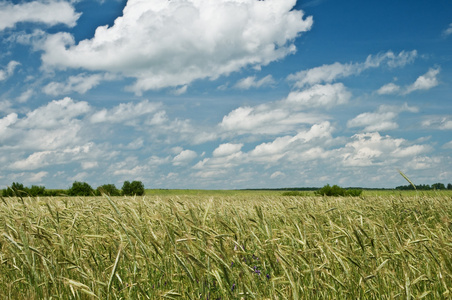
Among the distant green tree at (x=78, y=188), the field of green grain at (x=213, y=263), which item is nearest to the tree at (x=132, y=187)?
the distant green tree at (x=78, y=188)

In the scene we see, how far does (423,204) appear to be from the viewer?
8086mm

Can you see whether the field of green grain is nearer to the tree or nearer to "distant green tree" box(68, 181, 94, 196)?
"distant green tree" box(68, 181, 94, 196)

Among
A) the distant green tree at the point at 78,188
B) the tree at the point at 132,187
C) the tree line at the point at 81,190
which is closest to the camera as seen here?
the tree line at the point at 81,190

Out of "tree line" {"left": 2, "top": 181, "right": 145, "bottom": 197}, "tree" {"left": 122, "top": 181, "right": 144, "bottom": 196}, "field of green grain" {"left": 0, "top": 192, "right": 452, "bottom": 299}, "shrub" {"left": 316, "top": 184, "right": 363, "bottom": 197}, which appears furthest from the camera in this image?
"tree" {"left": 122, "top": 181, "right": 144, "bottom": 196}

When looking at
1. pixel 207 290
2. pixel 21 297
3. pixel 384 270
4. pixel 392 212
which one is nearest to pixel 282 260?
pixel 207 290

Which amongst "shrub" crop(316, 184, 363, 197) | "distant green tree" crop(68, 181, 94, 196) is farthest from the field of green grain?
"distant green tree" crop(68, 181, 94, 196)

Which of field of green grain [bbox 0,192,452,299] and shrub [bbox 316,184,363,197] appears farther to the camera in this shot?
shrub [bbox 316,184,363,197]

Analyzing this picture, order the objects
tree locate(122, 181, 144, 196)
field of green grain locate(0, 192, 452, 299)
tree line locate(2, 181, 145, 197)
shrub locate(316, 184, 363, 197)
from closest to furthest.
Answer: field of green grain locate(0, 192, 452, 299), shrub locate(316, 184, 363, 197), tree line locate(2, 181, 145, 197), tree locate(122, 181, 144, 196)

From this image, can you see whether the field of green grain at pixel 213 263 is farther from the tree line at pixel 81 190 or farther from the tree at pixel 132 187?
the tree at pixel 132 187

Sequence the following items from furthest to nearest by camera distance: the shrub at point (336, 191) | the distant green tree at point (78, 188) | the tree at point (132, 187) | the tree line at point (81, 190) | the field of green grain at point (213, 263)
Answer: the tree at point (132, 187), the distant green tree at point (78, 188), the tree line at point (81, 190), the shrub at point (336, 191), the field of green grain at point (213, 263)

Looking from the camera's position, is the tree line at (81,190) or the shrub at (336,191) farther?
the tree line at (81,190)

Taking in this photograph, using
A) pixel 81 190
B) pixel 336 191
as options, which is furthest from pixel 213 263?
pixel 81 190

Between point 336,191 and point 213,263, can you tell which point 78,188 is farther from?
point 213,263

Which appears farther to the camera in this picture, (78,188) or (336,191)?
(78,188)
